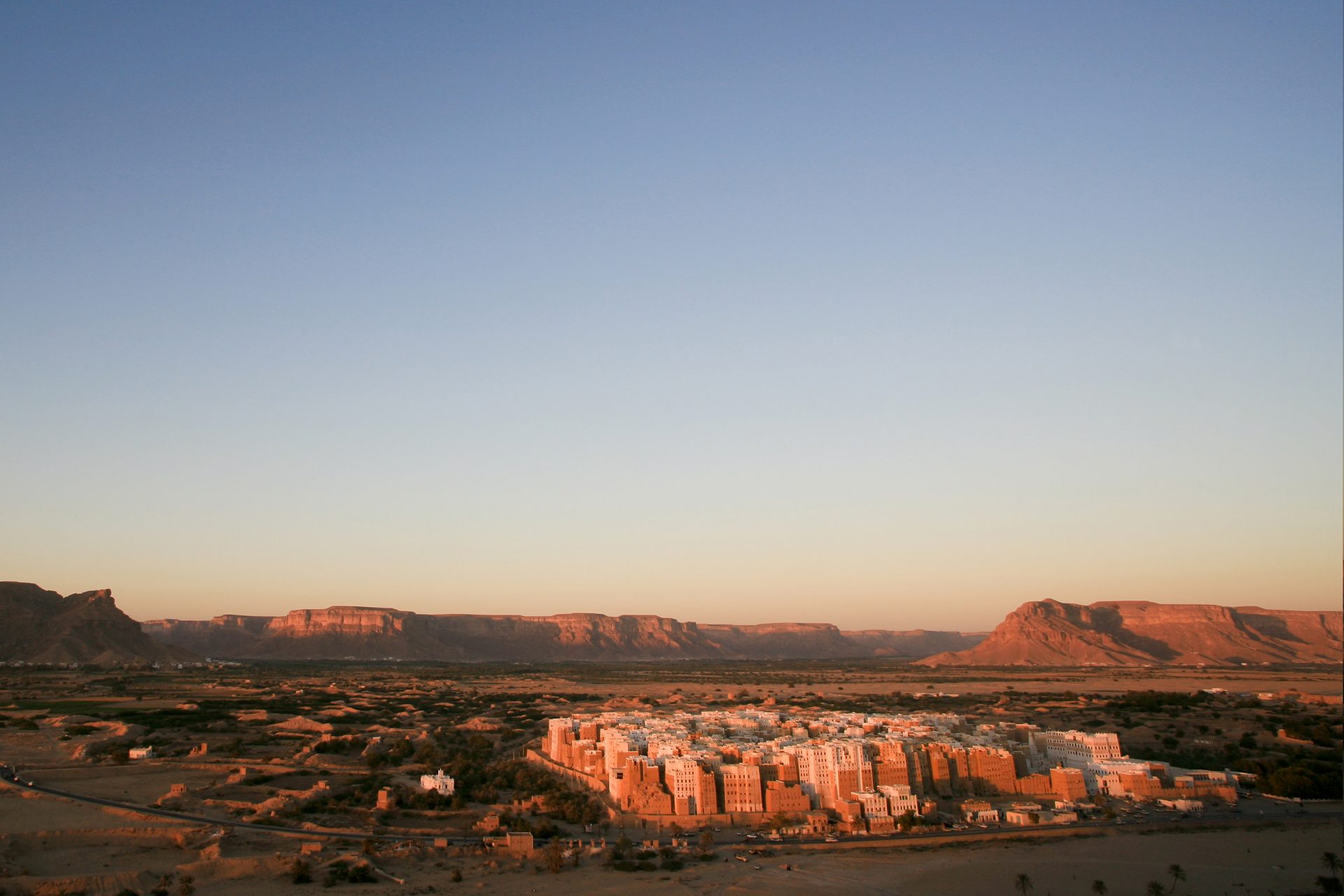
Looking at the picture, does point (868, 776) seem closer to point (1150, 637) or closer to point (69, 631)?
point (69, 631)

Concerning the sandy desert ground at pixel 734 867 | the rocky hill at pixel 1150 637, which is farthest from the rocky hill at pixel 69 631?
the rocky hill at pixel 1150 637

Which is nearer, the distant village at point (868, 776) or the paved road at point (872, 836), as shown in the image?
the paved road at point (872, 836)

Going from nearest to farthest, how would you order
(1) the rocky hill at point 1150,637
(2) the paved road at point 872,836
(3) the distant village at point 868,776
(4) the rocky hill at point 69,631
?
(2) the paved road at point 872,836 < (3) the distant village at point 868,776 < (4) the rocky hill at point 69,631 < (1) the rocky hill at point 1150,637

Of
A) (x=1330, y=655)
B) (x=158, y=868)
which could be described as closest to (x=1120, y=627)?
(x=1330, y=655)

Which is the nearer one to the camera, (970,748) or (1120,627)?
(970,748)

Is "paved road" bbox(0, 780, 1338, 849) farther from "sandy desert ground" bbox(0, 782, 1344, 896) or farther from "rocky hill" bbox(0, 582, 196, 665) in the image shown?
"rocky hill" bbox(0, 582, 196, 665)

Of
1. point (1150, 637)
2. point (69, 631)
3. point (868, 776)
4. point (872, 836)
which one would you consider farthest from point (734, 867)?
point (1150, 637)

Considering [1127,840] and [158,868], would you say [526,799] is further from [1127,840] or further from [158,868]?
[1127,840]

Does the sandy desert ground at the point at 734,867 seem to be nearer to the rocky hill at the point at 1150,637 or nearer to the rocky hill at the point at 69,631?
the rocky hill at the point at 69,631
